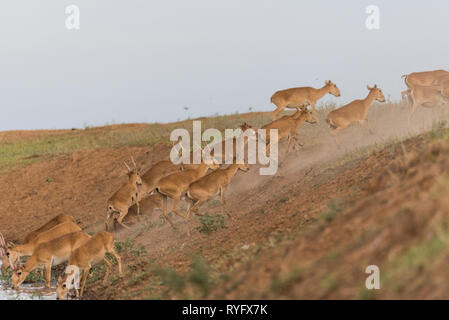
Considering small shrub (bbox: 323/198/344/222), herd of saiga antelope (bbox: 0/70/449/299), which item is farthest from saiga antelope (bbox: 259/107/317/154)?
small shrub (bbox: 323/198/344/222)

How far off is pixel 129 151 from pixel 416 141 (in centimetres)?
1475

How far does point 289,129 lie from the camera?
1759 cm

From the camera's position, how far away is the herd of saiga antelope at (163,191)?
40.7 ft

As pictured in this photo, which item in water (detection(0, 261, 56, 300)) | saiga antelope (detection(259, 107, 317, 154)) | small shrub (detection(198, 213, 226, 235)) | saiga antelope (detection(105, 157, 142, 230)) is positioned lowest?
water (detection(0, 261, 56, 300))

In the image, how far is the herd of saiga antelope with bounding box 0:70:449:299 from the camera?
12.4 metres

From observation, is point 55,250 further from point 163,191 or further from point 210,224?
point 210,224

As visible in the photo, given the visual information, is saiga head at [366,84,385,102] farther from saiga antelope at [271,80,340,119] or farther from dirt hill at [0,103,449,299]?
saiga antelope at [271,80,340,119]

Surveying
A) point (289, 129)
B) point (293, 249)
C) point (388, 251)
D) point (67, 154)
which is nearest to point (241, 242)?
point (293, 249)

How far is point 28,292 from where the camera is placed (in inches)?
540

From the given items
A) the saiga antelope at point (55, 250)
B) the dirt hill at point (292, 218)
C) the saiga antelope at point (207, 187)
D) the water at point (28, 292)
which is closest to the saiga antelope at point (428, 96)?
the dirt hill at point (292, 218)

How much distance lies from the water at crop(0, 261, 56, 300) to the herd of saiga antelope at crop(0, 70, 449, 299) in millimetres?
207

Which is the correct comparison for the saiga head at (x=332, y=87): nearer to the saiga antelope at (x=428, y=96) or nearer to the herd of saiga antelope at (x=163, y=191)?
the herd of saiga antelope at (x=163, y=191)

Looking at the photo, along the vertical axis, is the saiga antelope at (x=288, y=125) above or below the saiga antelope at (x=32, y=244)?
above
